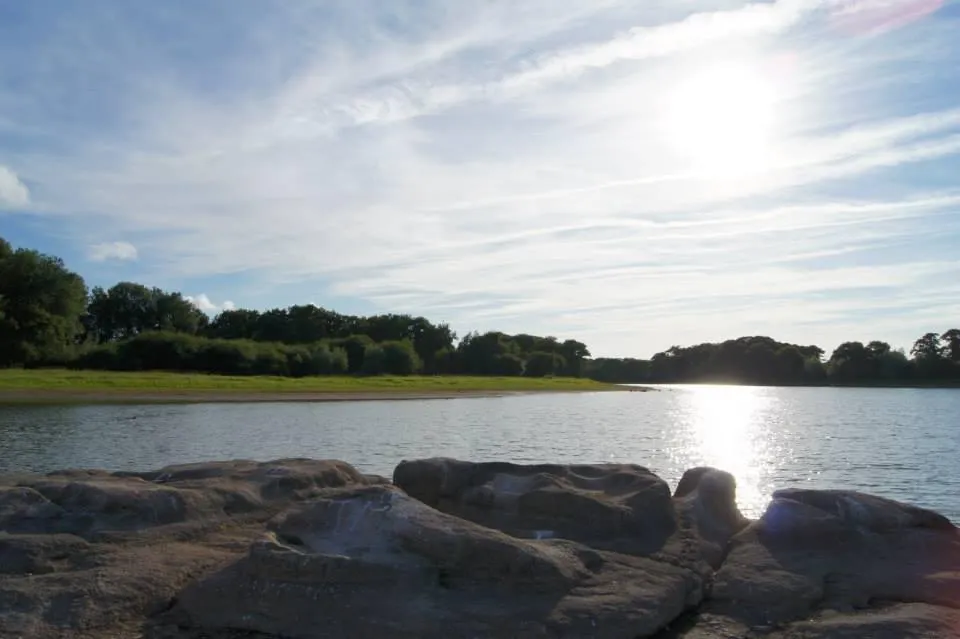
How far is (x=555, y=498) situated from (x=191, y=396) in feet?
198

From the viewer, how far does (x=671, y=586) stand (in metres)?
7.49

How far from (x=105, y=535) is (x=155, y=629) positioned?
181 centimetres

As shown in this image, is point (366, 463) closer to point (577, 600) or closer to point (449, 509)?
point (449, 509)

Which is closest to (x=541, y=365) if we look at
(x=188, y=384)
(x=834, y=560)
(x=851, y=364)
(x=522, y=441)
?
(x=851, y=364)

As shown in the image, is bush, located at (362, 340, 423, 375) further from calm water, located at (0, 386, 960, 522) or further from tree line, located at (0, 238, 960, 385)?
calm water, located at (0, 386, 960, 522)

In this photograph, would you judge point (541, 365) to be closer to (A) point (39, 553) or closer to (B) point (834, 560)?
(B) point (834, 560)

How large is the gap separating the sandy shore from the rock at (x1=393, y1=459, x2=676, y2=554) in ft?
166

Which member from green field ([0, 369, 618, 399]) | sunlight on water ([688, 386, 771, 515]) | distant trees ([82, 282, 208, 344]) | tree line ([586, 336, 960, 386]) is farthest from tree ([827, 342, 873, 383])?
distant trees ([82, 282, 208, 344])

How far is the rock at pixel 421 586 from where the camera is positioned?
6.60 meters

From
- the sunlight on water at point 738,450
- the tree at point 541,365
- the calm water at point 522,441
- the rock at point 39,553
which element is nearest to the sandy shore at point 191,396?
the calm water at point 522,441

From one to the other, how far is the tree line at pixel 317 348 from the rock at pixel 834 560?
7688 cm

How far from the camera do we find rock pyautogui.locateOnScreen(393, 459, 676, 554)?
348 inches

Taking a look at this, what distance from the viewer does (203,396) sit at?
65375 mm

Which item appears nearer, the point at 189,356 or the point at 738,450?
the point at 738,450
